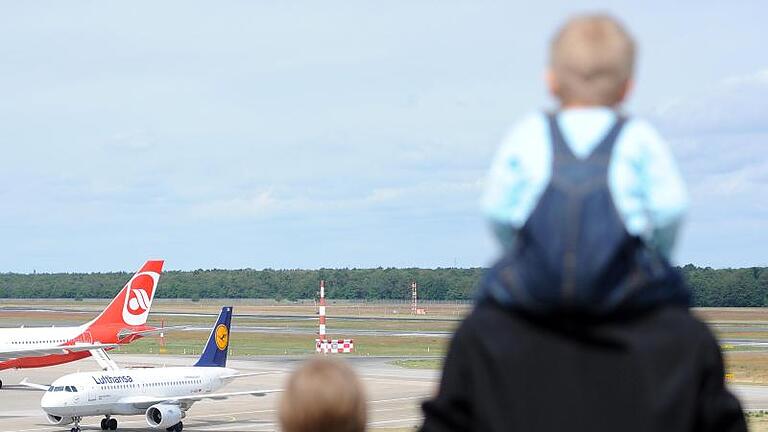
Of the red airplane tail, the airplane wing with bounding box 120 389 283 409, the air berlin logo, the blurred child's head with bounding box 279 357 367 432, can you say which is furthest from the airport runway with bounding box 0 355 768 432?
the blurred child's head with bounding box 279 357 367 432

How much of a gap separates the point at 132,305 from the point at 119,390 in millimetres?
22559

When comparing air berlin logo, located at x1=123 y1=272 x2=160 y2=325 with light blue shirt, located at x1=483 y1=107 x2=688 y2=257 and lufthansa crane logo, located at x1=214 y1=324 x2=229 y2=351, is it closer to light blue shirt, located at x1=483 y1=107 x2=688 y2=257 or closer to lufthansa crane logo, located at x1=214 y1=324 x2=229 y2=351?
lufthansa crane logo, located at x1=214 y1=324 x2=229 y2=351

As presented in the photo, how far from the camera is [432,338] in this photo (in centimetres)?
11300

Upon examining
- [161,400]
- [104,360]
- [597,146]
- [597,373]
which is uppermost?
[597,146]

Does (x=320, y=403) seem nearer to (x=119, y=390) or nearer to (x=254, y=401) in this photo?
(x=119, y=390)

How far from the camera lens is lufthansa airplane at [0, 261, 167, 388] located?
222 ft

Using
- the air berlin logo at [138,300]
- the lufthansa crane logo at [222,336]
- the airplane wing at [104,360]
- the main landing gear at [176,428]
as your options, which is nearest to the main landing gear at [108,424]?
the main landing gear at [176,428]

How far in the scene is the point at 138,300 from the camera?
73.4 m

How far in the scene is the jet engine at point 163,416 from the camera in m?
50.3

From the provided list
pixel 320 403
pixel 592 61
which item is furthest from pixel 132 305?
pixel 592 61

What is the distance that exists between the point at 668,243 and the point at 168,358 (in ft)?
302

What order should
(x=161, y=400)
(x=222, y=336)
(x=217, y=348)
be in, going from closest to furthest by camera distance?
(x=161, y=400)
(x=222, y=336)
(x=217, y=348)

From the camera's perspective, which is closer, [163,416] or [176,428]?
[163,416]

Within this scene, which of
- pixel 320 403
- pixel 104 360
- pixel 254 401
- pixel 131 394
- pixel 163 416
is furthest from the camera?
pixel 254 401
